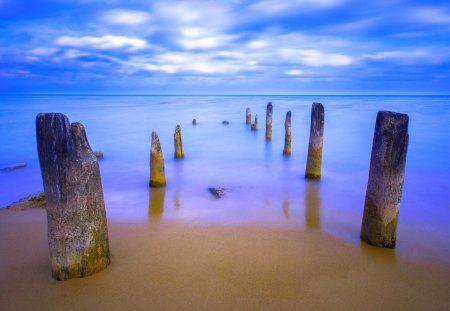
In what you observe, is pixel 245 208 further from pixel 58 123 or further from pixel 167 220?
pixel 58 123

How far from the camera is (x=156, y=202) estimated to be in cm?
709

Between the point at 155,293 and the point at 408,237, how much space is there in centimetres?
407

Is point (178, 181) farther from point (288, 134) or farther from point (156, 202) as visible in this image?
point (288, 134)

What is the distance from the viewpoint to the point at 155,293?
3.52 m

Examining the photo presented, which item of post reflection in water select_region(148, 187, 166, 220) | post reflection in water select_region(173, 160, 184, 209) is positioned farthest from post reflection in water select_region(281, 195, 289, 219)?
post reflection in water select_region(148, 187, 166, 220)

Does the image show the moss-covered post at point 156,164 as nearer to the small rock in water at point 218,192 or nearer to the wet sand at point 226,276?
the small rock in water at point 218,192

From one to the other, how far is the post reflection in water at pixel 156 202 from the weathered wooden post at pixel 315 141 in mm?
4166

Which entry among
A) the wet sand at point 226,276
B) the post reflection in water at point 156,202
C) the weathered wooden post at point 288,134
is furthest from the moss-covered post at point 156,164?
the weathered wooden post at point 288,134

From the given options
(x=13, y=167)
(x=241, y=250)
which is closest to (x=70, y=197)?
(x=241, y=250)

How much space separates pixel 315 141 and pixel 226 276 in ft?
19.3

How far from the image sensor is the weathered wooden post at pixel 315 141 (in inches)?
338

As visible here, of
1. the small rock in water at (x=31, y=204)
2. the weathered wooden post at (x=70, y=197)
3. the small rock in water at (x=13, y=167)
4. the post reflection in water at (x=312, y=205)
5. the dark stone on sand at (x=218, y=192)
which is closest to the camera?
the weathered wooden post at (x=70, y=197)

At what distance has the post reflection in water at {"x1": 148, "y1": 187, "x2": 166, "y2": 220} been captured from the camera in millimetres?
6266

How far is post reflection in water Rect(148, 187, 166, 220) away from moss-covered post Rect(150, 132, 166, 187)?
0.22 m
